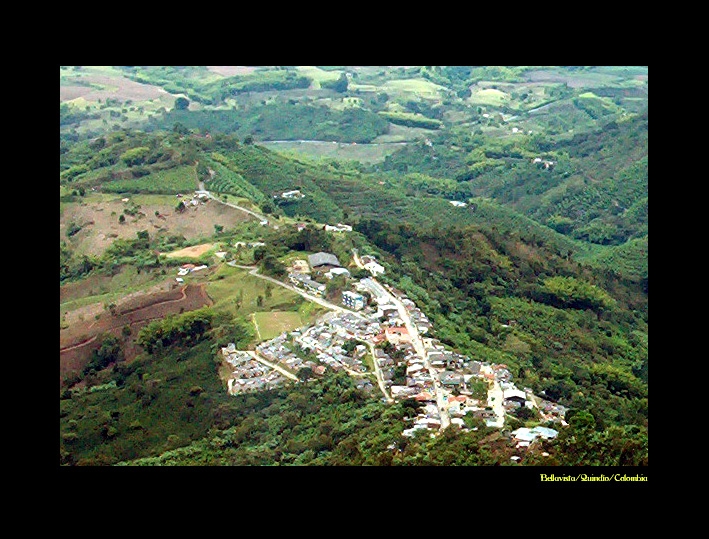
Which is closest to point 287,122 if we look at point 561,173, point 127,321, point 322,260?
point 561,173

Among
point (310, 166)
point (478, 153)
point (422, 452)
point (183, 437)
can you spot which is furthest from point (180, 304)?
point (478, 153)

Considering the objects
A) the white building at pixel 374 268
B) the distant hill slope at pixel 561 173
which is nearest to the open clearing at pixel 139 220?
the white building at pixel 374 268

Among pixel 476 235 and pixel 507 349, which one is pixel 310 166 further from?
pixel 507 349

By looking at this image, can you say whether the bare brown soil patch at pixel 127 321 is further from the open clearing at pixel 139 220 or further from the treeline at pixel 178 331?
the open clearing at pixel 139 220

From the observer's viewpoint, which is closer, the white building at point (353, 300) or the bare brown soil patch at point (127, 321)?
the white building at point (353, 300)

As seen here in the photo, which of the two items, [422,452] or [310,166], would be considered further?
[310,166]
